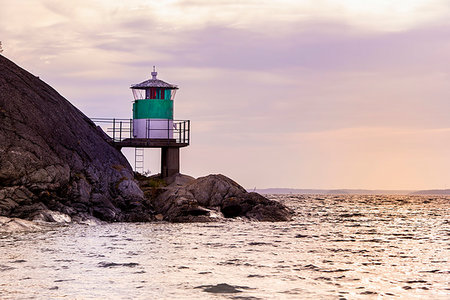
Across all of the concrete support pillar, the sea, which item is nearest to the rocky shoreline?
the concrete support pillar

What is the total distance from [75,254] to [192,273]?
4383 millimetres

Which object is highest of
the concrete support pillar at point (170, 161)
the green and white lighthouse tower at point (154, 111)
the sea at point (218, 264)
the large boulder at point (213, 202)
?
the green and white lighthouse tower at point (154, 111)

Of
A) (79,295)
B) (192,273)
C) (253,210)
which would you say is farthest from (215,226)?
(79,295)

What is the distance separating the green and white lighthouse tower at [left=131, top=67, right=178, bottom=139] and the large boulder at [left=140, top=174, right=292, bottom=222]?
17.4 feet

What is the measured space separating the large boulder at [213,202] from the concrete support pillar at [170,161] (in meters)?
4.44

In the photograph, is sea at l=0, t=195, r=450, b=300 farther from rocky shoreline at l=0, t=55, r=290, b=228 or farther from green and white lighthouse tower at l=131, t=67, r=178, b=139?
green and white lighthouse tower at l=131, t=67, r=178, b=139

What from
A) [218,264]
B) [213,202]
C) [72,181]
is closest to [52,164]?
[72,181]

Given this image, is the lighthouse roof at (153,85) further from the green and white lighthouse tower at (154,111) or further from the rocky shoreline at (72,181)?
the rocky shoreline at (72,181)

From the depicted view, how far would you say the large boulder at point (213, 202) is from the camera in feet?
105

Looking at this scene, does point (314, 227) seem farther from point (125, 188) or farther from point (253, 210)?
point (125, 188)

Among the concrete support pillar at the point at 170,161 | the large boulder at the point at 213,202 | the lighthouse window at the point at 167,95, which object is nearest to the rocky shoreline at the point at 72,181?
the large boulder at the point at 213,202

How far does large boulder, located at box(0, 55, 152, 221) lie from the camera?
89.7 ft

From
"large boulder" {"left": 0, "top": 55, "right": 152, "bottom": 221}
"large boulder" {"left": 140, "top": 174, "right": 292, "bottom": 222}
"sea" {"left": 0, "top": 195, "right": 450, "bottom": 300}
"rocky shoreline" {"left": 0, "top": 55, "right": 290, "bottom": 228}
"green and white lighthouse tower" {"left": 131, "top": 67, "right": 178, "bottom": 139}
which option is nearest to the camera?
"sea" {"left": 0, "top": 195, "right": 450, "bottom": 300}

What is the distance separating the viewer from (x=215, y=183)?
33875mm
